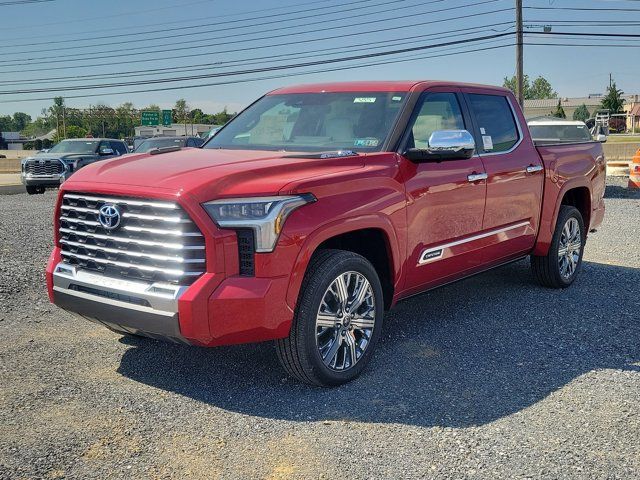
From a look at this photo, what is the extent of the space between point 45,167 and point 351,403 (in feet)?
56.3

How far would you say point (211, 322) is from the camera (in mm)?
3719

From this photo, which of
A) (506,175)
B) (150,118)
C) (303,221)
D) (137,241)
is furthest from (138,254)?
(150,118)

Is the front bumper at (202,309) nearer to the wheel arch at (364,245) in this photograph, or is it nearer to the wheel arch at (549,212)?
the wheel arch at (364,245)

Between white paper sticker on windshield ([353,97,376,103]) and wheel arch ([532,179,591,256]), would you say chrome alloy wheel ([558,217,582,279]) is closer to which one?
wheel arch ([532,179,591,256])

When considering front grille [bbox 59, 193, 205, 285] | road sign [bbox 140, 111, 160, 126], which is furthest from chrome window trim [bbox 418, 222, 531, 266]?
road sign [bbox 140, 111, 160, 126]

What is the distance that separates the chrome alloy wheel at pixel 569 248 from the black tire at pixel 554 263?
0.16 ft

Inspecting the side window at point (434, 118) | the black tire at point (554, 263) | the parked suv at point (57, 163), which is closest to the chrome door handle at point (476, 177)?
the side window at point (434, 118)

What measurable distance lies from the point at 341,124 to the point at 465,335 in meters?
1.90

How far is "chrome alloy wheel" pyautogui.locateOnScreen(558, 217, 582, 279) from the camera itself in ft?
22.6

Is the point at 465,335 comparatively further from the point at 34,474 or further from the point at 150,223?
the point at 34,474

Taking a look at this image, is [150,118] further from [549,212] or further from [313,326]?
[313,326]

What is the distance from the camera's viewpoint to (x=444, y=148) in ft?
15.3

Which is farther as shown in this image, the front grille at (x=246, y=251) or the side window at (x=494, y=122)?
the side window at (x=494, y=122)

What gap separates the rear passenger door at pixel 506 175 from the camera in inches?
223
